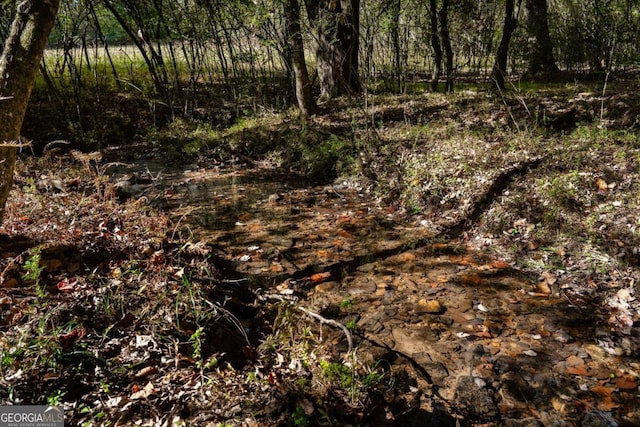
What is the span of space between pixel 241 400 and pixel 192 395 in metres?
0.30

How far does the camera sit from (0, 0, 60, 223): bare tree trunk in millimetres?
2828

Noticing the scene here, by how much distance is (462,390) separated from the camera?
9.18ft

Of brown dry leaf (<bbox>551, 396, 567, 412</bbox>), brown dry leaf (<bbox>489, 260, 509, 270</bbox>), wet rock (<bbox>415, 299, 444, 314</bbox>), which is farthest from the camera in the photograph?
brown dry leaf (<bbox>489, 260, 509, 270</bbox>)

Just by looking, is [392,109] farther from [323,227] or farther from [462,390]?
[462,390]

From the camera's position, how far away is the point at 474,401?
2.70 m

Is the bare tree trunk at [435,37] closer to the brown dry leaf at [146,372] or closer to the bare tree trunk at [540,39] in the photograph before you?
→ the bare tree trunk at [540,39]

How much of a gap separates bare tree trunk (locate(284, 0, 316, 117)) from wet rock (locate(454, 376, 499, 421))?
8.26 meters

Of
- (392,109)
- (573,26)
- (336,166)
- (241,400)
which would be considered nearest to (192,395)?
(241,400)

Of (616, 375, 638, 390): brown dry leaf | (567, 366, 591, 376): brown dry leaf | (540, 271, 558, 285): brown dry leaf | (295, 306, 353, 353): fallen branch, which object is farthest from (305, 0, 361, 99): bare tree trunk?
(616, 375, 638, 390): brown dry leaf

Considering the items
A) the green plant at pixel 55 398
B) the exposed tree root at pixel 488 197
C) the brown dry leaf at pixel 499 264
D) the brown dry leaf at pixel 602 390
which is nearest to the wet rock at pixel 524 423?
the brown dry leaf at pixel 602 390

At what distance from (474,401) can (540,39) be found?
12.3 metres

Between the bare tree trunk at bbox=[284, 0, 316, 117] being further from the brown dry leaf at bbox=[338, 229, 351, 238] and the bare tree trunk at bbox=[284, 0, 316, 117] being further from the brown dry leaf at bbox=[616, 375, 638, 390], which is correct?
the brown dry leaf at bbox=[616, 375, 638, 390]

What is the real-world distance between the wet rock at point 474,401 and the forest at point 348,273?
0.5 inches

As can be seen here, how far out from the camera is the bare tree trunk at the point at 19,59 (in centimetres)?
283
